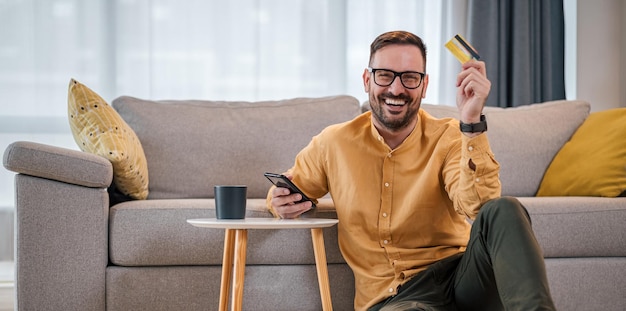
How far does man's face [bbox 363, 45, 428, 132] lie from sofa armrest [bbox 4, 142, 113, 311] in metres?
0.91

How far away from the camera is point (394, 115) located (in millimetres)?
Answer: 1961

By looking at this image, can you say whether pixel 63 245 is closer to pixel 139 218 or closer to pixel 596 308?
pixel 139 218

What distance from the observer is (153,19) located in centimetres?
381

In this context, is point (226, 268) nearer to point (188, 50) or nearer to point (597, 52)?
point (188, 50)

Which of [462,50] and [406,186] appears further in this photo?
[406,186]

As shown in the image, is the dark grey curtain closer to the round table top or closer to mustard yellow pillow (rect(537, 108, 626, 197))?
mustard yellow pillow (rect(537, 108, 626, 197))

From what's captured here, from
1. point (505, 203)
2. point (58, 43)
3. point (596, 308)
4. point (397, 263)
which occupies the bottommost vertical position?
point (596, 308)

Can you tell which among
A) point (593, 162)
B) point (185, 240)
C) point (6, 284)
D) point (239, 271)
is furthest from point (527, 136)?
point (6, 284)

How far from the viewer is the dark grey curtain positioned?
12.7 ft

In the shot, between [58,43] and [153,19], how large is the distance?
487 millimetres

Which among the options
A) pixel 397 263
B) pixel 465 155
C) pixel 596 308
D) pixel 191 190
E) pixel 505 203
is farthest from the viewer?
pixel 191 190

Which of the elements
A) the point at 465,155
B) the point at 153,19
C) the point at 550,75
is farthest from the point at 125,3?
the point at 465,155

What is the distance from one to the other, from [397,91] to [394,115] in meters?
0.07

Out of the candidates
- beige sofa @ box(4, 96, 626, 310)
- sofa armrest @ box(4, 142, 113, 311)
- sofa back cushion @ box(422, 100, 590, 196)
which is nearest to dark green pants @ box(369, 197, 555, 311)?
beige sofa @ box(4, 96, 626, 310)
